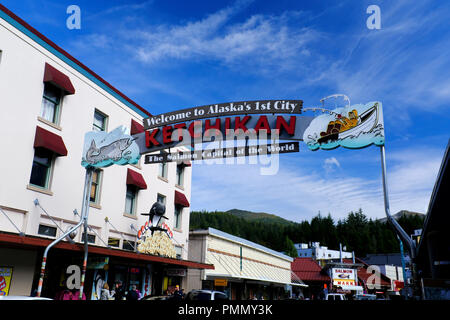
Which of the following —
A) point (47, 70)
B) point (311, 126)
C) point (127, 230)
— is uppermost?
point (47, 70)

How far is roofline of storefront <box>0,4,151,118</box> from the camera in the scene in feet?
51.4

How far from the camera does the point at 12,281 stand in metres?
14.3

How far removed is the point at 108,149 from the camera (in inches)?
634

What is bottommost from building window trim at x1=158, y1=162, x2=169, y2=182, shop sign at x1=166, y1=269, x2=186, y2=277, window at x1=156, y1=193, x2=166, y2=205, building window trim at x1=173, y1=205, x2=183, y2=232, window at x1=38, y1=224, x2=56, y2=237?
shop sign at x1=166, y1=269, x2=186, y2=277

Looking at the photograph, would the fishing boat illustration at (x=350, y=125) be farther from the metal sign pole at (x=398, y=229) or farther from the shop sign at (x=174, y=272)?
the shop sign at (x=174, y=272)

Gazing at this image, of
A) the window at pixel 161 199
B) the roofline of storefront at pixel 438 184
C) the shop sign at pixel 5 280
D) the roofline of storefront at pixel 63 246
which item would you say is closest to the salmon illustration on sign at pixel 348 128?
the roofline of storefront at pixel 438 184

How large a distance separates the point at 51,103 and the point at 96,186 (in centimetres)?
491

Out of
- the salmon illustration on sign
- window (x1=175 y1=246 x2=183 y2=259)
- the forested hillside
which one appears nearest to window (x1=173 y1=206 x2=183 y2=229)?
window (x1=175 y1=246 x2=183 y2=259)

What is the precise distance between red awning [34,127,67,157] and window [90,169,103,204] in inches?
116

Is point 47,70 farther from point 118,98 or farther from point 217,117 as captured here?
point 217,117

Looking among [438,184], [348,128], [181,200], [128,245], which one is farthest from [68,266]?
[438,184]

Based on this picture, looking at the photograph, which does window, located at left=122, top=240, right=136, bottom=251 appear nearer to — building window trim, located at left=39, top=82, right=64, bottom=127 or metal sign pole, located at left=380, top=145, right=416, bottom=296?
building window trim, located at left=39, top=82, right=64, bottom=127

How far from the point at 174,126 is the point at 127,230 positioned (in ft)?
25.6
